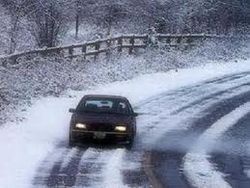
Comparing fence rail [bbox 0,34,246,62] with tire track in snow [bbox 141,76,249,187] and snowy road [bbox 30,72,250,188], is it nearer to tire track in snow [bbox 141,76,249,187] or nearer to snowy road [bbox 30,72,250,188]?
snowy road [bbox 30,72,250,188]

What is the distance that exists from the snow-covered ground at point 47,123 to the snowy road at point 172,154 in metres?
0.31

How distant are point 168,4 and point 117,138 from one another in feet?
109

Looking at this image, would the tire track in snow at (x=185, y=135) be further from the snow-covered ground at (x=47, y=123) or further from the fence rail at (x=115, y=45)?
the fence rail at (x=115, y=45)

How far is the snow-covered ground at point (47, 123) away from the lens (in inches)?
566

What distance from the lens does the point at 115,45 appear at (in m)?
35.0

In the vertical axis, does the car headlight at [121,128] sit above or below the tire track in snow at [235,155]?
above

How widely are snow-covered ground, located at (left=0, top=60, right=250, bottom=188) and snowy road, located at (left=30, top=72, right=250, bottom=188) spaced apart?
12.2 inches

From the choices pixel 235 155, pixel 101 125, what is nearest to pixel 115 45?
pixel 101 125

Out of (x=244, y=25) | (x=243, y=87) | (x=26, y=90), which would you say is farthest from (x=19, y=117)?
(x=244, y=25)

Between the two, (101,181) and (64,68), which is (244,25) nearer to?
(64,68)

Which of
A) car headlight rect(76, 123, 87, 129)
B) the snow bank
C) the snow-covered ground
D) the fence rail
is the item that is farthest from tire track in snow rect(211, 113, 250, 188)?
the fence rail

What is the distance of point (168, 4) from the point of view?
49.3m

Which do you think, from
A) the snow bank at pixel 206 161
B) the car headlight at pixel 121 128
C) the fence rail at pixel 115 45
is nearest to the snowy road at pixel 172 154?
the snow bank at pixel 206 161

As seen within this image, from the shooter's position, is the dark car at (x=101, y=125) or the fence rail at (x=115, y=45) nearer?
the dark car at (x=101, y=125)
